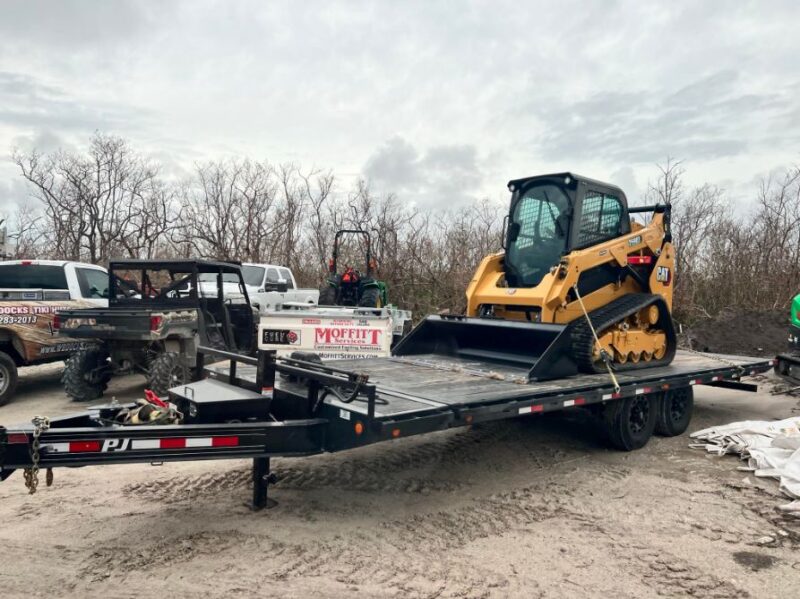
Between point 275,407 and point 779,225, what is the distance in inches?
652

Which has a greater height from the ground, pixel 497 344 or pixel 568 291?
pixel 568 291

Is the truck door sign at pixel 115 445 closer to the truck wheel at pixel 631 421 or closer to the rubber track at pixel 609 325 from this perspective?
the rubber track at pixel 609 325

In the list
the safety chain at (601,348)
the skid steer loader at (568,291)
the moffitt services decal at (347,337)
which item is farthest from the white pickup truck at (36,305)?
the safety chain at (601,348)

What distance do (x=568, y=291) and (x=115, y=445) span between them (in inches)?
171

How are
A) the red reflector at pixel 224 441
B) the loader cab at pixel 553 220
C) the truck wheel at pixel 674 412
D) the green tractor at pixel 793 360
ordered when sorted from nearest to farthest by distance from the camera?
the red reflector at pixel 224 441 < the loader cab at pixel 553 220 < the truck wheel at pixel 674 412 < the green tractor at pixel 793 360

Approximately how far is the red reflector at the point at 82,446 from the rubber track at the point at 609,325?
4.17 meters

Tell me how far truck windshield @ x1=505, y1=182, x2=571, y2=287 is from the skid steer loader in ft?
0.04

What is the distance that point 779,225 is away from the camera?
1666cm

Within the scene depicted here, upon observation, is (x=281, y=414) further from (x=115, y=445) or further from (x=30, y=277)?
(x=30, y=277)

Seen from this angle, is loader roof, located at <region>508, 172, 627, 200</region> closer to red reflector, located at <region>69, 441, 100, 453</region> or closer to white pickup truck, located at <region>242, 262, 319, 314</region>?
red reflector, located at <region>69, 441, 100, 453</region>

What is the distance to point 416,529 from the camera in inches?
167

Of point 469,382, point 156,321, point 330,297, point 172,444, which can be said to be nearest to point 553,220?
point 469,382

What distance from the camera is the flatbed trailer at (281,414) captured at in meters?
3.47

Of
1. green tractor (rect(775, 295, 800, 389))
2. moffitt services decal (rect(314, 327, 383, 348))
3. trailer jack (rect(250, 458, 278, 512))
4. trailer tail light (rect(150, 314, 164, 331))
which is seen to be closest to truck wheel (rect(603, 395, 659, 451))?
green tractor (rect(775, 295, 800, 389))
